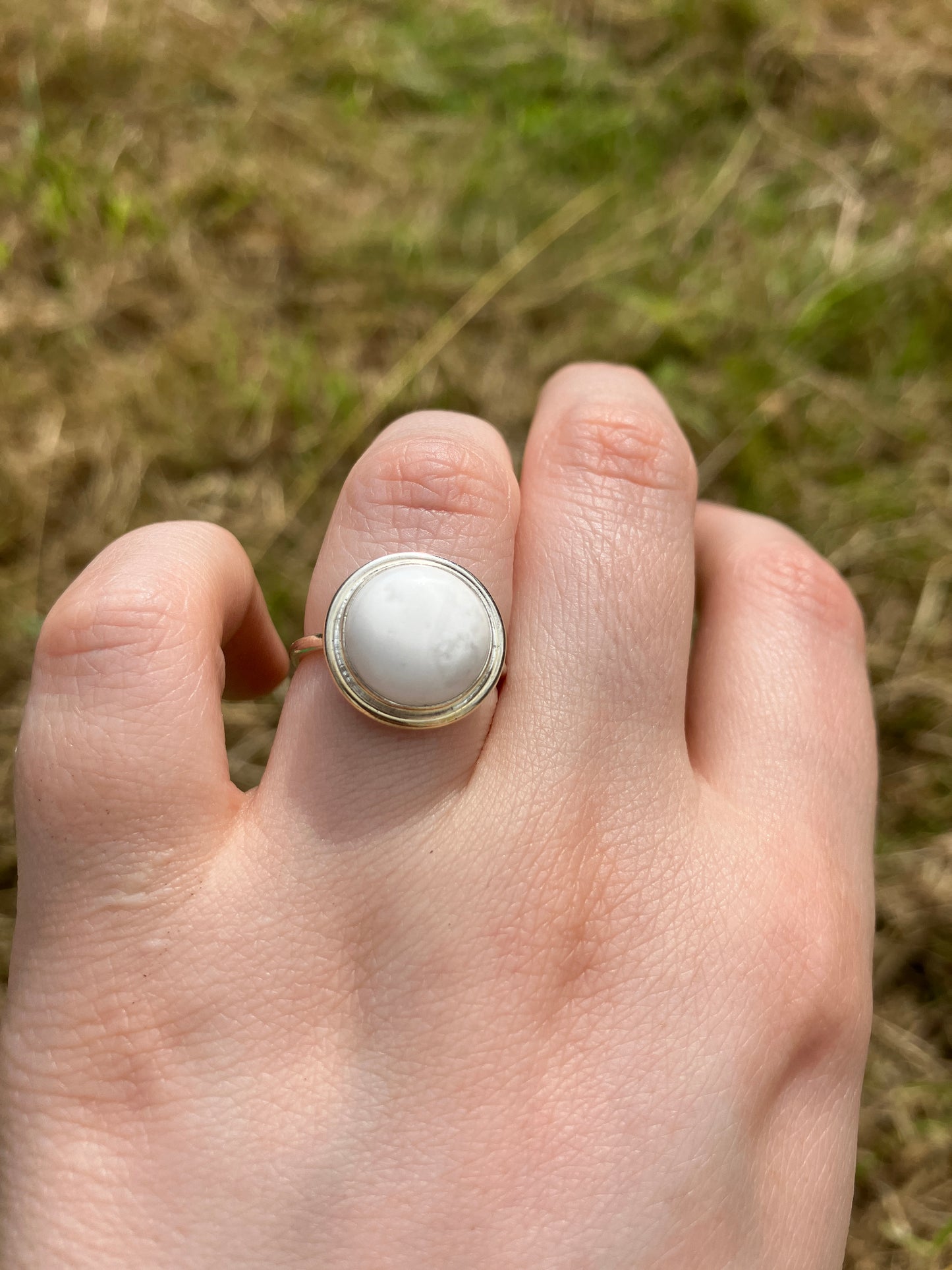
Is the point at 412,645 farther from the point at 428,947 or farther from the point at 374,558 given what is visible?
the point at 428,947

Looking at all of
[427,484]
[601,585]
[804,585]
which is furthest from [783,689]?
[427,484]

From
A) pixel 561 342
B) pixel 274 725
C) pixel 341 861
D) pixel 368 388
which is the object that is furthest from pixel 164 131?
pixel 341 861

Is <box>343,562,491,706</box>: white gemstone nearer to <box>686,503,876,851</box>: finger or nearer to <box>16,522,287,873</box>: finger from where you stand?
<box>16,522,287,873</box>: finger

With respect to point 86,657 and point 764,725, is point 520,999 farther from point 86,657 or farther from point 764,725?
point 86,657

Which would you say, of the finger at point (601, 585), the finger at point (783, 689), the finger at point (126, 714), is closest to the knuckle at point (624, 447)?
the finger at point (601, 585)

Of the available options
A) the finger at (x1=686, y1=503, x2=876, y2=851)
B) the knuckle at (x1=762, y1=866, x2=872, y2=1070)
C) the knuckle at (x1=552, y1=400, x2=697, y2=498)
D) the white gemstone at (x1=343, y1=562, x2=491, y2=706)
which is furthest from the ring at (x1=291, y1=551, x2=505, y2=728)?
the knuckle at (x1=762, y1=866, x2=872, y2=1070)

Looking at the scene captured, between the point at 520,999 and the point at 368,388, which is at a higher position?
the point at 368,388

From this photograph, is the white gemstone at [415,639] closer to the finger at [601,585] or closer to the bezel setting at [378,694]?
the bezel setting at [378,694]
